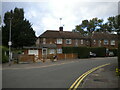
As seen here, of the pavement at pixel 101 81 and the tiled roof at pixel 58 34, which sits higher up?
the tiled roof at pixel 58 34

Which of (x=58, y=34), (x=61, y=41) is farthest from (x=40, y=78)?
(x=58, y=34)

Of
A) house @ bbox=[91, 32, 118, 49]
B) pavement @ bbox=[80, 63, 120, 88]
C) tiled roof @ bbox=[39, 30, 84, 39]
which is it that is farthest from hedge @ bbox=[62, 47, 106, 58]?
pavement @ bbox=[80, 63, 120, 88]

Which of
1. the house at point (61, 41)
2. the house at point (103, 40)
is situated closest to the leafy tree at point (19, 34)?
the house at point (61, 41)

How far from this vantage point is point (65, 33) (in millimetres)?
46344

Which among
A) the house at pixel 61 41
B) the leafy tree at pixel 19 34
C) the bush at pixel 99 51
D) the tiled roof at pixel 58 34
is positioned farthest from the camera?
the tiled roof at pixel 58 34

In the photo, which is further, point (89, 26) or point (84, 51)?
point (89, 26)

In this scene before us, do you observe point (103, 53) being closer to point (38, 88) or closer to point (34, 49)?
point (34, 49)

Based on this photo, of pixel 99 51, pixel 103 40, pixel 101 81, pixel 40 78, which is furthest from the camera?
pixel 103 40

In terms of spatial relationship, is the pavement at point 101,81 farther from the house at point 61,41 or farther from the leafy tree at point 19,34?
the leafy tree at point 19,34

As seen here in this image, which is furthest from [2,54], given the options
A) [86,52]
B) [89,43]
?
[89,43]

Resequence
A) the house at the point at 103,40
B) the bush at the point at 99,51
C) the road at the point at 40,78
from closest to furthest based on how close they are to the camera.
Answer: the road at the point at 40,78 < the bush at the point at 99,51 < the house at the point at 103,40

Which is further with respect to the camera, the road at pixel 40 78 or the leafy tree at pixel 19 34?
the leafy tree at pixel 19 34

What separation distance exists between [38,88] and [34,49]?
27580 mm

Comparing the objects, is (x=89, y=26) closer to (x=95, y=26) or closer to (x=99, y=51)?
(x=95, y=26)
